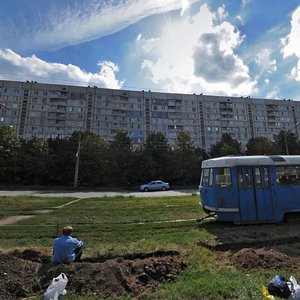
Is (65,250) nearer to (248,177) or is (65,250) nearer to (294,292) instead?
(294,292)

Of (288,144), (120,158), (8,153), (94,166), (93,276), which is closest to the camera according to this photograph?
(93,276)

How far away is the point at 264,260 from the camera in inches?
270

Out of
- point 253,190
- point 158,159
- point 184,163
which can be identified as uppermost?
point 158,159

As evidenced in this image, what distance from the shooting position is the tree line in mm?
45781

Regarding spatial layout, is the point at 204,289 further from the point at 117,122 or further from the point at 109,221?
the point at 117,122

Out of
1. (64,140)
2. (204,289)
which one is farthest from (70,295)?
(64,140)

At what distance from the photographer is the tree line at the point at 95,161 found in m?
45.8

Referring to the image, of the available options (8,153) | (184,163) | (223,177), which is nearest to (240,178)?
(223,177)

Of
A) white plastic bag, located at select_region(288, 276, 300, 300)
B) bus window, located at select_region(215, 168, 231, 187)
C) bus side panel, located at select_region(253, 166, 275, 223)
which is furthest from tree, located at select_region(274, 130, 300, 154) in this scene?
white plastic bag, located at select_region(288, 276, 300, 300)

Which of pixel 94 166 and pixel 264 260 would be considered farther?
pixel 94 166

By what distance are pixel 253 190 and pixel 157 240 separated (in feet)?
15.4

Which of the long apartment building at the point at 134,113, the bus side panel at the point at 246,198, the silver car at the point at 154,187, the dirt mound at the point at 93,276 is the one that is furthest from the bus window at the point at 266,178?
the long apartment building at the point at 134,113

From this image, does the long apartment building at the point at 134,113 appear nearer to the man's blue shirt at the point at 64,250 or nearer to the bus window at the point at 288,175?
the bus window at the point at 288,175

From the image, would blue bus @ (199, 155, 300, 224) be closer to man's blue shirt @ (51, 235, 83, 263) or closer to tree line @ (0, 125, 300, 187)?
man's blue shirt @ (51, 235, 83, 263)
